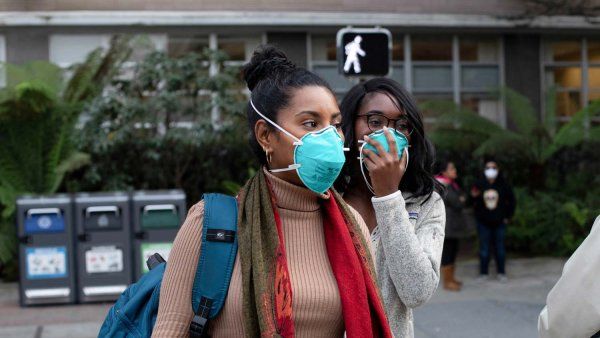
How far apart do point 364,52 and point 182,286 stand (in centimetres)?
677

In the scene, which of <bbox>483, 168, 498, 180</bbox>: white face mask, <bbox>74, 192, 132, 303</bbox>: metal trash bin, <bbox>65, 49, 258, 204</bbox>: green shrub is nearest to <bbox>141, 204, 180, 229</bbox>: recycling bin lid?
<bbox>74, 192, 132, 303</bbox>: metal trash bin

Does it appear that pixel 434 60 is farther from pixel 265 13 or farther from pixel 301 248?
pixel 301 248

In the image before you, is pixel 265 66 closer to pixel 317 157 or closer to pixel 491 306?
pixel 317 157

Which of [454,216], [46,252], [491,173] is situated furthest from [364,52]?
[46,252]

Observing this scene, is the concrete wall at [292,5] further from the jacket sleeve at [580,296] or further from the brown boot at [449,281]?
the jacket sleeve at [580,296]

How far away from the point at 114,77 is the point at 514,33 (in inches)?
359

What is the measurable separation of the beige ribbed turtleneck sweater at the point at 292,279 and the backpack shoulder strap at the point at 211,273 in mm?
24

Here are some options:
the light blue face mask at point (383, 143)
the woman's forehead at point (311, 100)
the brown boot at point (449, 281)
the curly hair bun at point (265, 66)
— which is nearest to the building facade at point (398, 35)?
the brown boot at point (449, 281)

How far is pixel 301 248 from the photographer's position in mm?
2344

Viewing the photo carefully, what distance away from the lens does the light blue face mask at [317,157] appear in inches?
90.3

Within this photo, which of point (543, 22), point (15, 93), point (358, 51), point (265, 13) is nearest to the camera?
point (358, 51)

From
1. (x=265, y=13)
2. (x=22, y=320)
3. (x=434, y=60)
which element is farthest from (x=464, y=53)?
(x=22, y=320)

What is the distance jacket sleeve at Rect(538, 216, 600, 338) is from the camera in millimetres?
2506

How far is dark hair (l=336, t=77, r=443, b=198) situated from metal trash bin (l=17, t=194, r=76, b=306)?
24.6ft
